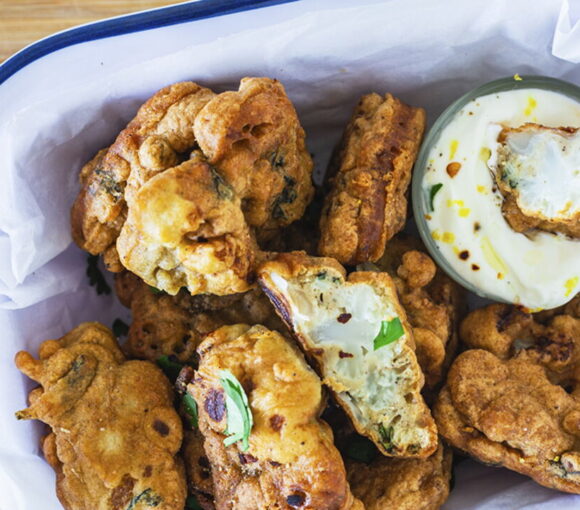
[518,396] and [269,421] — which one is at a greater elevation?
[269,421]

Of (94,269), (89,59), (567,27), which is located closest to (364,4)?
(567,27)

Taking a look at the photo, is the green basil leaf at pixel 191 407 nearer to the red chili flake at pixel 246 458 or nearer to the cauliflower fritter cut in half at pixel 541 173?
the red chili flake at pixel 246 458

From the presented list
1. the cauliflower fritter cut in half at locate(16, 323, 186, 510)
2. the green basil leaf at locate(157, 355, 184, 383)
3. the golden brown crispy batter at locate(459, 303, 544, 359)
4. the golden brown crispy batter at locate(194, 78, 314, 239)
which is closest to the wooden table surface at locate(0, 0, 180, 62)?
the golden brown crispy batter at locate(194, 78, 314, 239)

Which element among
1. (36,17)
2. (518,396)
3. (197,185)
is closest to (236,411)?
(197,185)

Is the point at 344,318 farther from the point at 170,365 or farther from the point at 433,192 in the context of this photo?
the point at 170,365

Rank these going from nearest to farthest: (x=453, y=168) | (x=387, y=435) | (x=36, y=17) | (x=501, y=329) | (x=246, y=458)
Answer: (x=246, y=458)
(x=387, y=435)
(x=453, y=168)
(x=501, y=329)
(x=36, y=17)

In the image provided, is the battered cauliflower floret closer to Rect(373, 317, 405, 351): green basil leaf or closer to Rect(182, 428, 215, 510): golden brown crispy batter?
Rect(373, 317, 405, 351): green basil leaf
